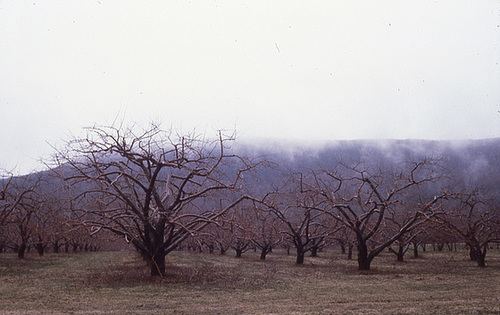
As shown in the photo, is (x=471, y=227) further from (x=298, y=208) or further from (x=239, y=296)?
(x=239, y=296)

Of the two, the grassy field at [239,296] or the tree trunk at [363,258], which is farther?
the tree trunk at [363,258]

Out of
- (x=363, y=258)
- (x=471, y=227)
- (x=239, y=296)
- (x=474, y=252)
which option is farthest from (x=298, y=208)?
(x=239, y=296)

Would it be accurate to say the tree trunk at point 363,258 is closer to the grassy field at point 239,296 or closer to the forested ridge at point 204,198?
the forested ridge at point 204,198

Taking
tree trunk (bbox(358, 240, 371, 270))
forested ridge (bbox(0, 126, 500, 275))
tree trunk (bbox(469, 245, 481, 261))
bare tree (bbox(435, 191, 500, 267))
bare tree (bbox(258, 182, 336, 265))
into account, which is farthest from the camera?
tree trunk (bbox(469, 245, 481, 261))

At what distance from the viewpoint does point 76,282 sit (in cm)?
1155

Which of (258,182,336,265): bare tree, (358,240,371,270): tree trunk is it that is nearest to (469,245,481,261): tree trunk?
(358,240,371,270): tree trunk

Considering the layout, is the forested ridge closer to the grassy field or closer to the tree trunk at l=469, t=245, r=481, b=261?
the tree trunk at l=469, t=245, r=481, b=261

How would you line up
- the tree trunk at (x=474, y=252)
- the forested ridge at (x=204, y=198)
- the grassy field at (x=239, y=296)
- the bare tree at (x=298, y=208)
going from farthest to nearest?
the tree trunk at (x=474, y=252)
the bare tree at (x=298, y=208)
the forested ridge at (x=204, y=198)
the grassy field at (x=239, y=296)

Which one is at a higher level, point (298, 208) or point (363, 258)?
point (298, 208)

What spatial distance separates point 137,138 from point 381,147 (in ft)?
379

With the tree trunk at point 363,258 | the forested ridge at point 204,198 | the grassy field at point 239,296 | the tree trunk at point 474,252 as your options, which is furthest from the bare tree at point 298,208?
the tree trunk at point 474,252

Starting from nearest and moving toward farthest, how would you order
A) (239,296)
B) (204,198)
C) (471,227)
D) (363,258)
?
(239,296), (204,198), (363,258), (471,227)

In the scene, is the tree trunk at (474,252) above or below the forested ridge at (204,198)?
below

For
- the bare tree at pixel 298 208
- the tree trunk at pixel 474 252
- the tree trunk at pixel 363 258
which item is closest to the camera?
the bare tree at pixel 298 208
